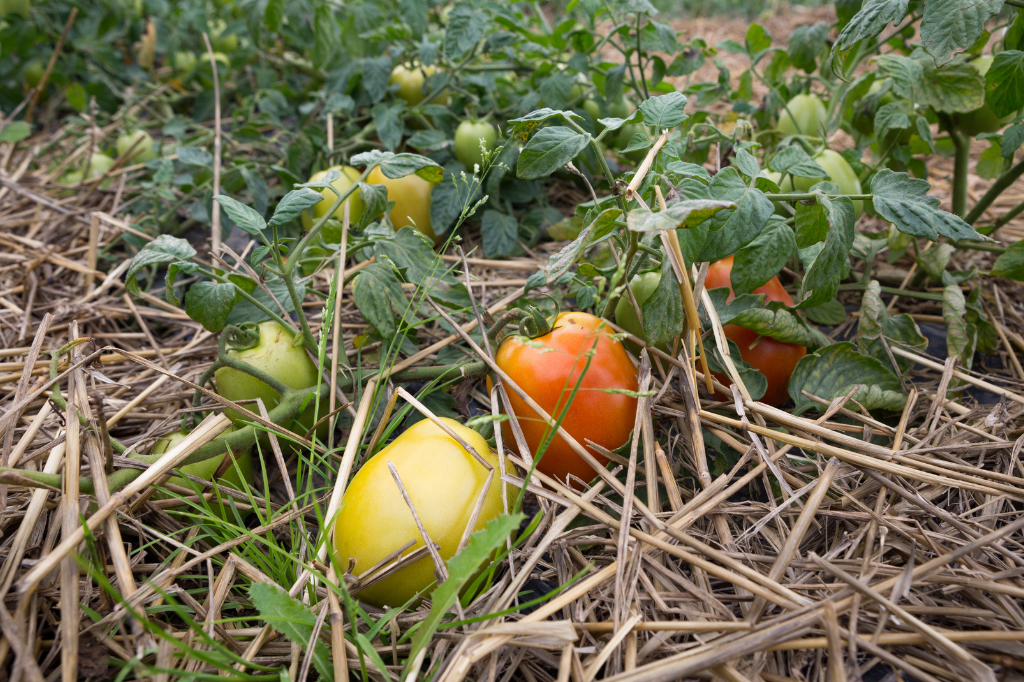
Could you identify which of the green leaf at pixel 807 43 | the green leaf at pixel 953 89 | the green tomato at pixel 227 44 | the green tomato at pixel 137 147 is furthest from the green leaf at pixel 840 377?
the green tomato at pixel 227 44

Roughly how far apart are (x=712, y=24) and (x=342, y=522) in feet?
14.5

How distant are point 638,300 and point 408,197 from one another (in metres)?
0.77

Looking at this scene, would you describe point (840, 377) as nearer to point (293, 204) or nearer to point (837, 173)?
point (837, 173)

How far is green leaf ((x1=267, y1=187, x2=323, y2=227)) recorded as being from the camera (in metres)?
0.94

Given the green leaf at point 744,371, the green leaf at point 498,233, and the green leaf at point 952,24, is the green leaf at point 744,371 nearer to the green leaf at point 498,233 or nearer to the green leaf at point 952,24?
the green leaf at point 952,24

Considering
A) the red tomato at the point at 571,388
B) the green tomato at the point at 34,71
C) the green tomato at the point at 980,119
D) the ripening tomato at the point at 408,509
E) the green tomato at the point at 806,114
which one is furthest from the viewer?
the green tomato at the point at 34,71

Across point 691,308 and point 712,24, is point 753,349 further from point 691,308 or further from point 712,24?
point 712,24

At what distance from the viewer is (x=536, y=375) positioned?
0.93 meters

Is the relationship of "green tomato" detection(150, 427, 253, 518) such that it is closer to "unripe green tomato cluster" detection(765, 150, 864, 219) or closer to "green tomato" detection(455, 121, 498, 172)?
"green tomato" detection(455, 121, 498, 172)

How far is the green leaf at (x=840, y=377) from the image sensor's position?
1018 millimetres

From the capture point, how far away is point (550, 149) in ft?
2.92

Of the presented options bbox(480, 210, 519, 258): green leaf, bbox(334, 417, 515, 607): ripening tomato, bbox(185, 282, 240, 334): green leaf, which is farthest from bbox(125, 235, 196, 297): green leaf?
bbox(480, 210, 519, 258): green leaf

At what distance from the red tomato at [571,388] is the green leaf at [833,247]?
1.04 ft

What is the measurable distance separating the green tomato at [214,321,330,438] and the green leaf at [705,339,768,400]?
2.21 ft
